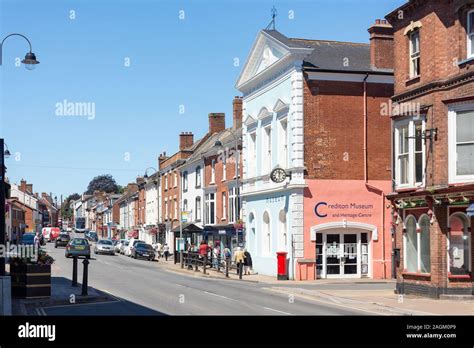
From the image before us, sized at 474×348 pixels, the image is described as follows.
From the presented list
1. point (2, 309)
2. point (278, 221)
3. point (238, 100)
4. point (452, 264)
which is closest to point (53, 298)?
point (2, 309)

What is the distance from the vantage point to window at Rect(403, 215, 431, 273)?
25.8 metres

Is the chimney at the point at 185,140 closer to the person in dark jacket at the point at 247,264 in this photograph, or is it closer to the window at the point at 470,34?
the person in dark jacket at the point at 247,264

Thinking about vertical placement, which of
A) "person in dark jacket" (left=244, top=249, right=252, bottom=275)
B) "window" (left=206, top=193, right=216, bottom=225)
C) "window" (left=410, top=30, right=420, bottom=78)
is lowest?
"person in dark jacket" (left=244, top=249, right=252, bottom=275)

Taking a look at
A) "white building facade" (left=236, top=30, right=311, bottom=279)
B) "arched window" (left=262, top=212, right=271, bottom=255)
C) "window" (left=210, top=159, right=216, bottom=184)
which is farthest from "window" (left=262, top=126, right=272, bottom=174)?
"window" (left=210, top=159, right=216, bottom=184)

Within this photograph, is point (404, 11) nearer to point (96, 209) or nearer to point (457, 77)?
point (457, 77)

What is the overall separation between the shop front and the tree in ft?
469

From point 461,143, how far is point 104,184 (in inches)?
6406

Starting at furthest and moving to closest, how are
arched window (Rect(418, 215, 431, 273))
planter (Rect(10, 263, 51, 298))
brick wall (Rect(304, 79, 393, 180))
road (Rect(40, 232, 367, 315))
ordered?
1. brick wall (Rect(304, 79, 393, 180))
2. arched window (Rect(418, 215, 431, 273))
3. planter (Rect(10, 263, 51, 298))
4. road (Rect(40, 232, 367, 315))

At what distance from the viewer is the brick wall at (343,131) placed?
1463 inches

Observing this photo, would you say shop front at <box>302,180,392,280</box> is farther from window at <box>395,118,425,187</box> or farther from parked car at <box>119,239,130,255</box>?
parked car at <box>119,239,130,255</box>

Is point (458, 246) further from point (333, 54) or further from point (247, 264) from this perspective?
point (247, 264)

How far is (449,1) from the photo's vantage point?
973 inches

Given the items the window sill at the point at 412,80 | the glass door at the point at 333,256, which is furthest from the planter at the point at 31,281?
the glass door at the point at 333,256

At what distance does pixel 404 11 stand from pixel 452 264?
9450mm
